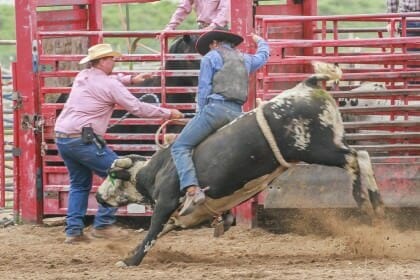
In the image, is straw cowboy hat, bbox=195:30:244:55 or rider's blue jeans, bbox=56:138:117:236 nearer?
straw cowboy hat, bbox=195:30:244:55

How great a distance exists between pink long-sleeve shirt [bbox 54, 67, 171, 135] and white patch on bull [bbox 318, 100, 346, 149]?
5.64ft

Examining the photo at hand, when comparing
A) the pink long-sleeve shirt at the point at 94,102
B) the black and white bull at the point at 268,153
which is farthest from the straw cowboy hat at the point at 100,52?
the black and white bull at the point at 268,153

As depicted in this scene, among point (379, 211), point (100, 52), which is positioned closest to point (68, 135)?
point (100, 52)

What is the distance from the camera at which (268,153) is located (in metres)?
7.25

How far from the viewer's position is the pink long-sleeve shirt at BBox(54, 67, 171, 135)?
842 cm

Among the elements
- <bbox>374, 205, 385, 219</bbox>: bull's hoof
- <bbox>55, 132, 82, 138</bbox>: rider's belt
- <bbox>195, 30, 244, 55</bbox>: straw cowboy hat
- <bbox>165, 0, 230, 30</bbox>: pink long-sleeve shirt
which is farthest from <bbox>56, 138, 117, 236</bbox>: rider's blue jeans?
<bbox>374, 205, 385, 219</bbox>: bull's hoof

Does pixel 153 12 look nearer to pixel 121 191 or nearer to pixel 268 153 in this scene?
pixel 121 191

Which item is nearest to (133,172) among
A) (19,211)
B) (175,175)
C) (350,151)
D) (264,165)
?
(175,175)

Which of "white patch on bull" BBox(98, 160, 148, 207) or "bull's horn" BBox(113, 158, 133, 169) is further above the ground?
"bull's horn" BBox(113, 158, 133, 169)

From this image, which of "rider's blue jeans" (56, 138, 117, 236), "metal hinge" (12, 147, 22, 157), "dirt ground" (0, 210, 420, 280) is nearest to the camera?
"dirt ground" (0, 210, 420, 280)

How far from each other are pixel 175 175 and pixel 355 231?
4.80 ft

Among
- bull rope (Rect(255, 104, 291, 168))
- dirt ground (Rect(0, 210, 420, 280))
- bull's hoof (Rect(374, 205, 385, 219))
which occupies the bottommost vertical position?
dirt ground (Rect(0, 210, 420, 280))

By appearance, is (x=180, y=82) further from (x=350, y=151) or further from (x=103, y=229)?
(x=350, y=151)

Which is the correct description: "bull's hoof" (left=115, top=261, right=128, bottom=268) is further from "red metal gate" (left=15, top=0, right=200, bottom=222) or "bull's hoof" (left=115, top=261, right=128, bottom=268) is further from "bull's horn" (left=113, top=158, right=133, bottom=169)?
"red metal gate" (left=15, top=0, right=200, bottom=222)
